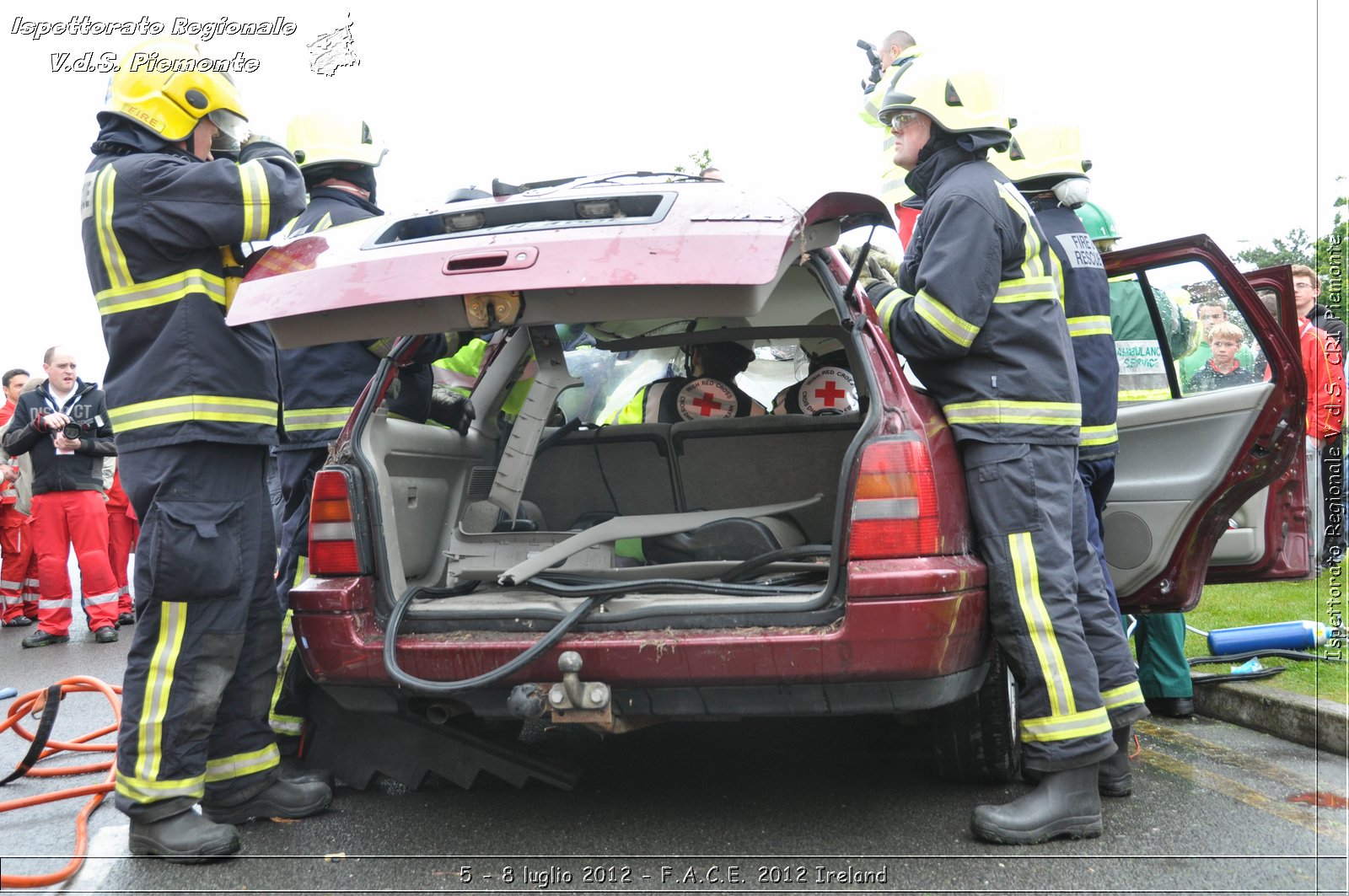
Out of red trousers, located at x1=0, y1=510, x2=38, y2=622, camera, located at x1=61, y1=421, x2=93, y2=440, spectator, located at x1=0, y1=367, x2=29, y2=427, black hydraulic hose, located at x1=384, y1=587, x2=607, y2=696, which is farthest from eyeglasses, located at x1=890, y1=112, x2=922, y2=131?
spectator, located at x1=0, y1=367, x2=29, y2=427

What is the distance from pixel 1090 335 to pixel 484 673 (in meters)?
2.31

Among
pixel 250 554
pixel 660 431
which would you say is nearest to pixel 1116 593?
pixel 660 431

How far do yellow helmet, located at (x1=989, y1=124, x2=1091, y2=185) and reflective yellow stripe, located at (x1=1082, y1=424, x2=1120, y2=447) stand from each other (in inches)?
37.0

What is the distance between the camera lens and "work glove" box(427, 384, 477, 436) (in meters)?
4.32

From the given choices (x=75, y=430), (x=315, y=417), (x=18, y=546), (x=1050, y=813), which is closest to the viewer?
(x=1050, y=813)

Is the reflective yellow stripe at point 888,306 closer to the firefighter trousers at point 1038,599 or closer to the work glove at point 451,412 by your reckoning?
the firefighter trousers at point 1038,599

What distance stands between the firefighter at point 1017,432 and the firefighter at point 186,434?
1.93 m

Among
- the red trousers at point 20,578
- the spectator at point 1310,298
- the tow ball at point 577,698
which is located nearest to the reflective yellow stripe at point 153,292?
the tow ball at point 577,698

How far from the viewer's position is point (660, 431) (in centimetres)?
448

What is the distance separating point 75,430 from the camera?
8742 mm

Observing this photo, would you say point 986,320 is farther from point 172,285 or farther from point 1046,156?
point 172,285

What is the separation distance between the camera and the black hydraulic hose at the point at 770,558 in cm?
356

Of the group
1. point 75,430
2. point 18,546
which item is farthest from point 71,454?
point 18,546

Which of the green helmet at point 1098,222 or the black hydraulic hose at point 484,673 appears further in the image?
the green helmet at point 1098,222
